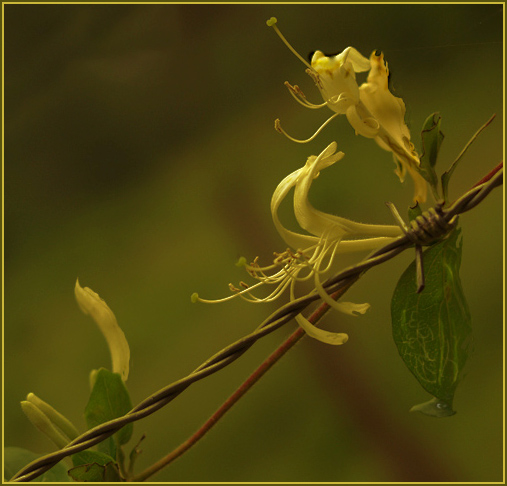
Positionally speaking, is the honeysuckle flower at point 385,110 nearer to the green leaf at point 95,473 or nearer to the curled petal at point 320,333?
the curled petal at point 320,333

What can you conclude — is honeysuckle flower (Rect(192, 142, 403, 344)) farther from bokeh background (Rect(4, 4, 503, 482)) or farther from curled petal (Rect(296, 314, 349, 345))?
bokeh background (Rect(4, 4, 503, 482))

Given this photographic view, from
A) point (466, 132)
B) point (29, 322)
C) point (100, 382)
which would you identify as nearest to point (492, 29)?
point (466, 132)

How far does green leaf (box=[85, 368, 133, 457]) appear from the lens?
0.57 metres

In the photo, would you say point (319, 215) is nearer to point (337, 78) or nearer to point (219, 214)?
point (337, 78)

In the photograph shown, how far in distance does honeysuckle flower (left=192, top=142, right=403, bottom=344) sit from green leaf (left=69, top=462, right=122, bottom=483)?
222 millimetres

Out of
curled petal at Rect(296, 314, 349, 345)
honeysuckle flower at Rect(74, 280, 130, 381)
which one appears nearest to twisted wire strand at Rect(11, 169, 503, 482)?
curled petal at Rect(296, 314, 349, 345)

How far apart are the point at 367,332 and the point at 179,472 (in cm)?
29

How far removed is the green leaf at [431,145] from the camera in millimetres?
460

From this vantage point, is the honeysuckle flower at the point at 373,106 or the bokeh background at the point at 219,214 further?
the bokeh background at the point at 219,214

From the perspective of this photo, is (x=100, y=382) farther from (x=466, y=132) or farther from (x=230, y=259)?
(x=466, y=132)

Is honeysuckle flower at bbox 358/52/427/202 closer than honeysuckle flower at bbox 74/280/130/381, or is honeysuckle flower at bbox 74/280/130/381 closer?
honeysuckle flower at bbox 358/52/427/202

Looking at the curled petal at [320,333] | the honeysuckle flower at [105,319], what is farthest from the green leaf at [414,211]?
the honeysuckle flower at [105,319]

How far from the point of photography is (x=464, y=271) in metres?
0.56

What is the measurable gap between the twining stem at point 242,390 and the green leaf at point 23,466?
8cm
